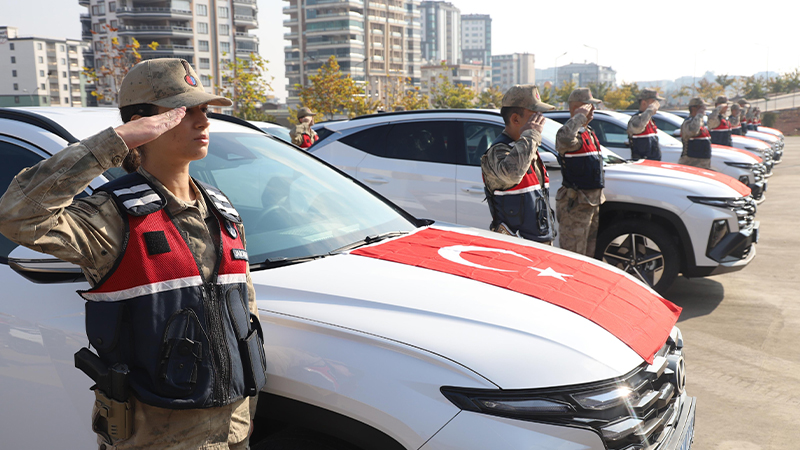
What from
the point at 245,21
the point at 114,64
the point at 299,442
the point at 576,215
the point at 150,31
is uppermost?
the point at 245,21

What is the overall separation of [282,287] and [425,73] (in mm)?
134904

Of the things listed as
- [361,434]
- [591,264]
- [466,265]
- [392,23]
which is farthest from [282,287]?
[392,23]

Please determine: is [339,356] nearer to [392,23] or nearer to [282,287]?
[282,287]

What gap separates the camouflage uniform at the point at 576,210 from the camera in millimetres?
5531

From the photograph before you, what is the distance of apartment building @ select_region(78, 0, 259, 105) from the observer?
83562 millimetres

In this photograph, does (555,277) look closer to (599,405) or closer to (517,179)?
(599,405)

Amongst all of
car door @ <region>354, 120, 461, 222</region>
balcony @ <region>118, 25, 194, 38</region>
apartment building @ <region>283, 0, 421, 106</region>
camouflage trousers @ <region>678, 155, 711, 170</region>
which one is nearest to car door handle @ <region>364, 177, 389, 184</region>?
car door @ <region>354, 120, 461, 222</region>

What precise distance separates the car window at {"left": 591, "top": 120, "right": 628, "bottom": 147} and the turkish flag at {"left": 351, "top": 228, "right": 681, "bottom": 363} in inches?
283

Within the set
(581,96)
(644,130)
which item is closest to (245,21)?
(644,130)

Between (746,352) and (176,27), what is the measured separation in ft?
298

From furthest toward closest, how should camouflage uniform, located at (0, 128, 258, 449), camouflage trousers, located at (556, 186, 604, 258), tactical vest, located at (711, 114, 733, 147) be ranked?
tactical vest, located at (711, 114, 733, 147) < camouflage trousers, located at (556, 186, 604, 258) < camouflage uniform, located at (0, 128, 258, 449)

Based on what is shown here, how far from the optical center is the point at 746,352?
4.91 m

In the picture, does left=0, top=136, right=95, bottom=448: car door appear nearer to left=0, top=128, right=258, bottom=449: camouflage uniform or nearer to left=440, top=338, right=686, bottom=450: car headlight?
left=0, top=128, right=258, bottom=449: camouflage uniform

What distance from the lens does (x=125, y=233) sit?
1.71 m
